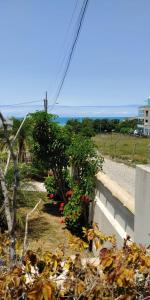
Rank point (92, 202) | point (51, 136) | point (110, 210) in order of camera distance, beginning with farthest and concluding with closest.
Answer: point (51, 136) → point (92, 202) → point (110, 210)

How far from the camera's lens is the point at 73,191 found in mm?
12586

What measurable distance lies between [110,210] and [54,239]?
3181mm

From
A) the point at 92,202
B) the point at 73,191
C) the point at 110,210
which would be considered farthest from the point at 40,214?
the point at 110,210

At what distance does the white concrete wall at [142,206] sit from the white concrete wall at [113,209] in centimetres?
65

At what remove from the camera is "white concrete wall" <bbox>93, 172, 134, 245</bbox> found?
7602 mm

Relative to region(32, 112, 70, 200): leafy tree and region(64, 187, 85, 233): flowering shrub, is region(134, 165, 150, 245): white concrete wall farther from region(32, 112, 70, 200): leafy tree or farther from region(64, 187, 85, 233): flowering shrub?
region(32, 112, 70, 200): leafy tree

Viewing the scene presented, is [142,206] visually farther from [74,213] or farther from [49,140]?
[49,140]

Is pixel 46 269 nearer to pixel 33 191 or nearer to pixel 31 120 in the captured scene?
pixel 31 120

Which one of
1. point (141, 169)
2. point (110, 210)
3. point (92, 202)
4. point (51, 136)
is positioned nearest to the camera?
point (141, 169)

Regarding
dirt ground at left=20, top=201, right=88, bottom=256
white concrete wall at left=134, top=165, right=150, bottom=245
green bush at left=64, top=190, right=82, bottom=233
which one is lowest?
dirt ground at left=20, top=201, right=88, bottom=256

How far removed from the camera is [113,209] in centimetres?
916

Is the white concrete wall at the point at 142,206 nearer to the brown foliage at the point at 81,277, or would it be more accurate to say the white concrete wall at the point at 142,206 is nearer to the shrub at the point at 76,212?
the brown foliage at the point at 81,277

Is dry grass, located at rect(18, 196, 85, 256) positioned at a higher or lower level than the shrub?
lower

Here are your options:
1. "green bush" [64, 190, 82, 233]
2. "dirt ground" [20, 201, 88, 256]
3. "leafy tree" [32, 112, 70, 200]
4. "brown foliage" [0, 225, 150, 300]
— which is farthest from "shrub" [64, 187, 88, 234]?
"brown foliage" [0, 225, 150, 300]
